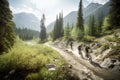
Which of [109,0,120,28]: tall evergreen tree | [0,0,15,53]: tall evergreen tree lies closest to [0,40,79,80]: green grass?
[0,0,15,53]: tall evergreen tree

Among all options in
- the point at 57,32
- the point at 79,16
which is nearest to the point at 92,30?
the point at 79,16

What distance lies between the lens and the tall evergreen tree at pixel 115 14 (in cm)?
3709

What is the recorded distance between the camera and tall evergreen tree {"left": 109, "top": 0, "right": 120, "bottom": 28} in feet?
122

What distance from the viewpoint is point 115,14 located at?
3797 centimetres

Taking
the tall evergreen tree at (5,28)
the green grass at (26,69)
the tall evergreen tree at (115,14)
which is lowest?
the green grass at (26,69)

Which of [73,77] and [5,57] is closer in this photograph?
[73,77]

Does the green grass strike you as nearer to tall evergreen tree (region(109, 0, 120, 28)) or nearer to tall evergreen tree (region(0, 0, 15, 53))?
tall evergreen tree (region(0, 0, 15, 53))

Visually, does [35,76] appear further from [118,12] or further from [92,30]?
[92,30]

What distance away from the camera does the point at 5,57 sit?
14344mm

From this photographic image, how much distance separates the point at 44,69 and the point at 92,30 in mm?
41669

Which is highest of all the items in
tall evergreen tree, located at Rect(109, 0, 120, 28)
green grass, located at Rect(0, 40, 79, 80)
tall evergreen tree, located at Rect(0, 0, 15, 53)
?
tall evergreen tree, located at Rect(109, 0, 120, 28)

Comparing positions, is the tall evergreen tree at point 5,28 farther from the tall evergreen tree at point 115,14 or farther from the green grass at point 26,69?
the tall evergreen tree at point 115,14

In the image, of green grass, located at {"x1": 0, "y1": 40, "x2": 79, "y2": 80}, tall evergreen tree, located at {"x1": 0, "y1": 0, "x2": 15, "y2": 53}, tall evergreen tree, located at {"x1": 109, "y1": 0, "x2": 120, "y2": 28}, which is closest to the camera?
green grass, located at {"x1": 0, "y1": 40, "x2": 79, "y2": 80}

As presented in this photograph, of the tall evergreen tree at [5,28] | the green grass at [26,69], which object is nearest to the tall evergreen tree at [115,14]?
the tall evergreen tree at [5,28]
